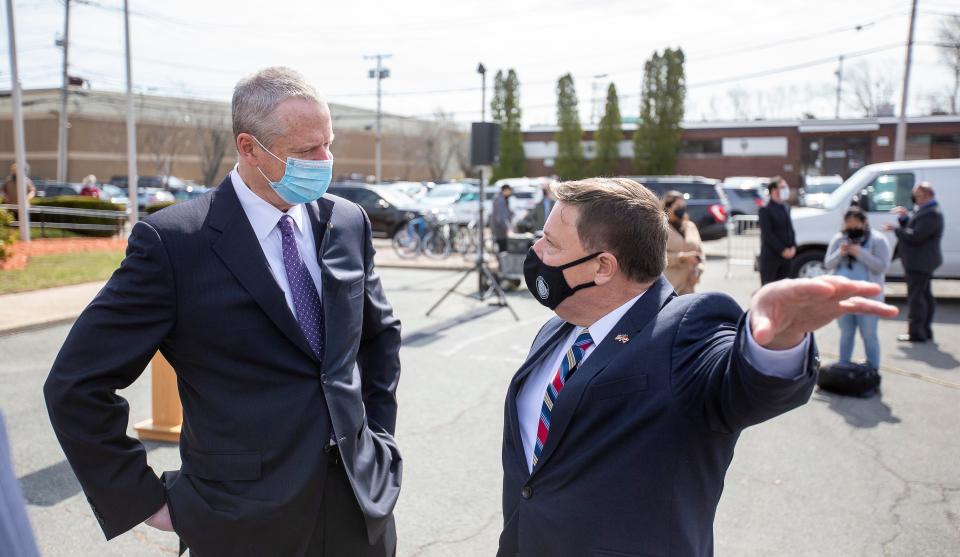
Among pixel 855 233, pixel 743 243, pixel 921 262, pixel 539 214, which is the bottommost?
pixel 743 243

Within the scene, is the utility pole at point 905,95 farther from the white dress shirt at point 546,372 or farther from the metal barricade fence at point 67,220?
the white dress shirt at point 546,372

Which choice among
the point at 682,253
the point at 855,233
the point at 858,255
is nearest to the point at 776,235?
the point at 855,233

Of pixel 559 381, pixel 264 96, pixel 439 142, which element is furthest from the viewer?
pixel 439 142

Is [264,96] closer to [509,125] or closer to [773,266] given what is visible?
[773,266]

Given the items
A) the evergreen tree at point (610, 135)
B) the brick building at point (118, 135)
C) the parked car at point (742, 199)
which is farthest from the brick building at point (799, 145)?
the brick building at point (118, 135)

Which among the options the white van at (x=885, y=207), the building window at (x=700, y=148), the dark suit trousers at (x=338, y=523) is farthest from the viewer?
the building window at (x=700, y=148)

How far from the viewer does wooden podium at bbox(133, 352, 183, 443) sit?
5.57m

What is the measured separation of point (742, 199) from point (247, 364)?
29854 millimetres

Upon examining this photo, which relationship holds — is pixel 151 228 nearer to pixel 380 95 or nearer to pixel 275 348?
pixel 275 348

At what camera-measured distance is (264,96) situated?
7.35 ft

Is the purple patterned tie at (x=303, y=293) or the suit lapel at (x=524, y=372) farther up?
the purple patterned tie at (x=303, y=293)

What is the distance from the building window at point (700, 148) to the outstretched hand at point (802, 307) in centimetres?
5389

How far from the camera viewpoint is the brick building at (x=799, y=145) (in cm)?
4759

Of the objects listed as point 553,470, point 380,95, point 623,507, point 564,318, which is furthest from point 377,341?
point 380,95
